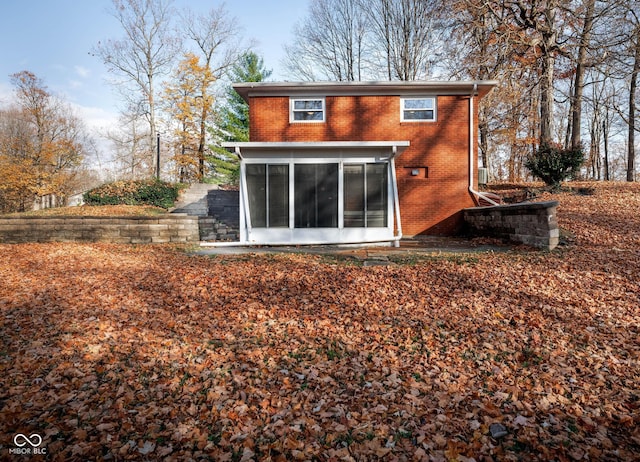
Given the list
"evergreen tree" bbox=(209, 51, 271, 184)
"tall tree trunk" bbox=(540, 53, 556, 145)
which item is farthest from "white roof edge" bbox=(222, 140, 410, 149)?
"evergreen tree" bbox=(209, 51, 271, 184)

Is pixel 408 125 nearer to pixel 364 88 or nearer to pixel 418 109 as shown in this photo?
pixel 418 109

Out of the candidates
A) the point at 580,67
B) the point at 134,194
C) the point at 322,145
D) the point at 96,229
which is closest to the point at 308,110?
the point at 322,145

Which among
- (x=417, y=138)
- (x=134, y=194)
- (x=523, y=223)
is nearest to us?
(x=523, y=223)

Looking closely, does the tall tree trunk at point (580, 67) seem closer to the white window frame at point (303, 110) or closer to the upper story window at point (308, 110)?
the white window frame at point (303, 110)

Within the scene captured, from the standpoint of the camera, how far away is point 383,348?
3775 millimetres

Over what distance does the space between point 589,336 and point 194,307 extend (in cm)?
487

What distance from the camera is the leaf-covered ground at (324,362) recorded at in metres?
2.38

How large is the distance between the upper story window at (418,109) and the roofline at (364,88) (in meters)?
0.28

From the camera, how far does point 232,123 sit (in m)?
25.1

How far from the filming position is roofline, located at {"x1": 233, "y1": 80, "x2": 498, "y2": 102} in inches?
477

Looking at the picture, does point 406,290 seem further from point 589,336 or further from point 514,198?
point 514,198

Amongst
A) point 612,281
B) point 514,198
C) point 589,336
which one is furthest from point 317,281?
point 514,198

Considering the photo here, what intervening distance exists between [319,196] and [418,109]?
557 centimetres

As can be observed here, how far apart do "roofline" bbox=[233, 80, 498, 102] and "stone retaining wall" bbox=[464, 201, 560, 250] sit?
4.42 meters
